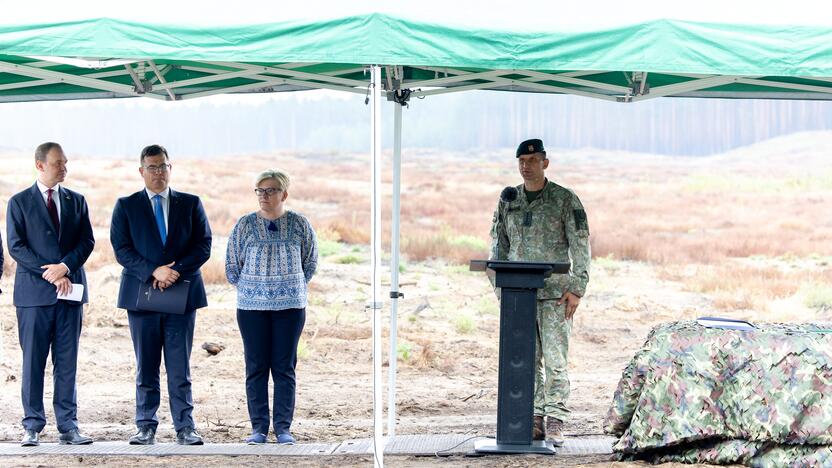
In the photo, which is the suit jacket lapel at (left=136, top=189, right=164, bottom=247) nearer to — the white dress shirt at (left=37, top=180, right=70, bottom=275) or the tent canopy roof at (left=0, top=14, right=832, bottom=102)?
the white dress shirt at (left=37, top=180, right=70, bottom=275)

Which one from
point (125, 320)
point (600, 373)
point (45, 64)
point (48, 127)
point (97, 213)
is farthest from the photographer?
point (48, 127)

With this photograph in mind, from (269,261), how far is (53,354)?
1.31 m

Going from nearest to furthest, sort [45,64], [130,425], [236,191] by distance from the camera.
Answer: [45,64]
[130,425]
[236,191]

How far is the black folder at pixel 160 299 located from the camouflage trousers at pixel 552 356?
6.48 feet

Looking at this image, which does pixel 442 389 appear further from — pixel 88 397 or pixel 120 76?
pixel 120 76

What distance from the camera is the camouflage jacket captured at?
257 inches

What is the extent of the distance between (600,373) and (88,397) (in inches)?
242

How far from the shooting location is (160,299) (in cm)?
652

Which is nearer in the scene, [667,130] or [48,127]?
[48,127]

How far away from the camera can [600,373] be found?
556 inches

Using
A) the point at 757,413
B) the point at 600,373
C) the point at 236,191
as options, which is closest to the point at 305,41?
the point at 757,413

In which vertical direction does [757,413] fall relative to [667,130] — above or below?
below

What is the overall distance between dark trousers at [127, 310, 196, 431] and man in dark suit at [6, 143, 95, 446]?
35cm

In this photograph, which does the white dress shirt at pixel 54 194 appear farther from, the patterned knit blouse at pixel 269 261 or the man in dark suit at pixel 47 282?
the patterned knit blouse at pixel 269 261
